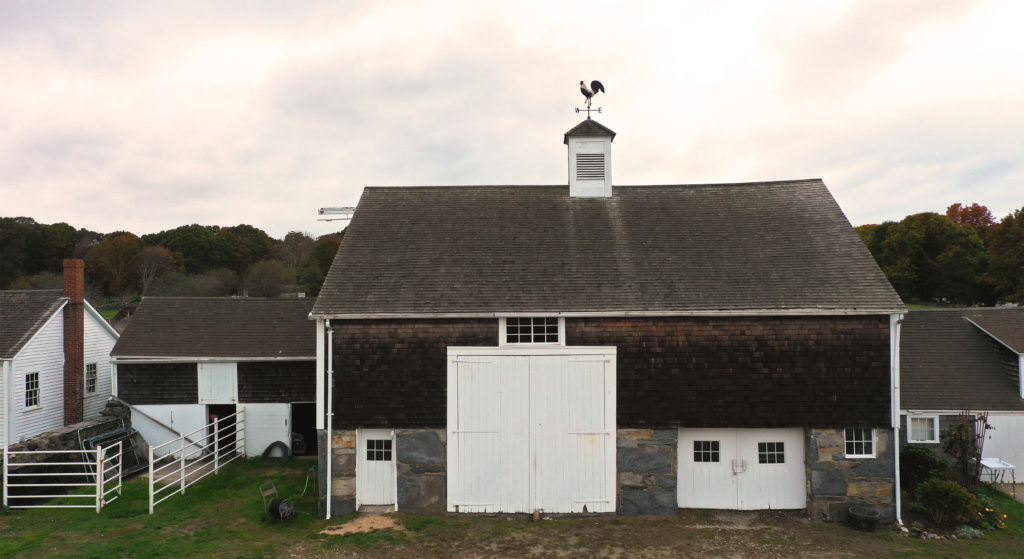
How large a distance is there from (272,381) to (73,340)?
7.90 m

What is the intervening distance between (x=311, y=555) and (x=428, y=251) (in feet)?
24.2

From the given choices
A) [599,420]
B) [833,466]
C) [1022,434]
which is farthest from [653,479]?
[1022,434]

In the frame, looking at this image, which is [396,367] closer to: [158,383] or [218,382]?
[218,382]

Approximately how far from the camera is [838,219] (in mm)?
15016

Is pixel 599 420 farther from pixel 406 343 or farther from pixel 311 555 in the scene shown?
pixel 311 555

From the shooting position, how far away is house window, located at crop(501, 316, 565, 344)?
1273 cm

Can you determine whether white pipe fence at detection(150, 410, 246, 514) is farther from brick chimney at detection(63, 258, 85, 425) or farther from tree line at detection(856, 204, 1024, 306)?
tree line at detection(856, 204, 1024, 306)

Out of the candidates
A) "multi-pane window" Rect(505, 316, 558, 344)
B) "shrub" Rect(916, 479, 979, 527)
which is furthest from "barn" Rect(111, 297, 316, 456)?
"shrub" Rect(916, 479, 979, 527)

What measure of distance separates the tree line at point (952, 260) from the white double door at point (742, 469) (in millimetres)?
43696

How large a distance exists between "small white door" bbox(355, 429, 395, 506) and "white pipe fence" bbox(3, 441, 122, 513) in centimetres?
562

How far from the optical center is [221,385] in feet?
59.0

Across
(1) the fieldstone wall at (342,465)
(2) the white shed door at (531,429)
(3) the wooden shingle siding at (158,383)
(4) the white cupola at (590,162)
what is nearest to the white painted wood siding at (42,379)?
(3) the wooden shingle siding at (158,383)

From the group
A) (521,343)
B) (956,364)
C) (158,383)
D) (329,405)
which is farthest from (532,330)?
(956,364)

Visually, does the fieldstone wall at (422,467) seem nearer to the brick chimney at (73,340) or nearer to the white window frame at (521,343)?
the white window frame at (521,343)
